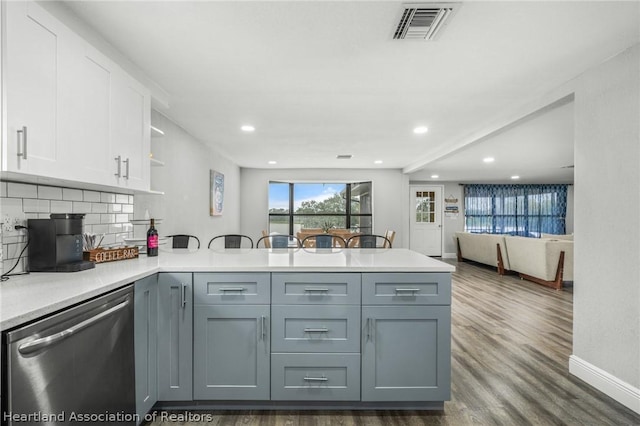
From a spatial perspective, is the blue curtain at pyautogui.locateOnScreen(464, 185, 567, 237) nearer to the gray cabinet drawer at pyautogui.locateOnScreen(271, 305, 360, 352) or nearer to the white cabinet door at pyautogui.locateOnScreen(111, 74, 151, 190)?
the gray cabinet drawer at pyautogui.locateOnScreen(271, 305, 360, 352)

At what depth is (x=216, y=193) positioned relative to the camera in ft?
18.1

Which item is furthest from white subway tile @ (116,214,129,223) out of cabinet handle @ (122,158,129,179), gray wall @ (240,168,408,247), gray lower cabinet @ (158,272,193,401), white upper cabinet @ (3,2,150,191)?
gray wall @ (240,168,408,247)

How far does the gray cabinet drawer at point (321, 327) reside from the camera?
198cm

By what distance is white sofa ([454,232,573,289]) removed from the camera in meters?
5.27

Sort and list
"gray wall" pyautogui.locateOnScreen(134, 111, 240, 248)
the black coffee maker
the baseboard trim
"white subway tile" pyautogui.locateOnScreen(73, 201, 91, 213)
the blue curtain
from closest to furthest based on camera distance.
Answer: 1. the black coffee maker
2. the baseboard trim
3. "white subway tile" pyautogui.locateOnScreen(73, 201, 91, 213)
4. "gray wall" pyautogui.locateOnScreen(134, 111, 240, 248)
5. the blue curtain

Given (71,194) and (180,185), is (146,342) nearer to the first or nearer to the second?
(71,194)

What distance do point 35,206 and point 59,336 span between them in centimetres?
104

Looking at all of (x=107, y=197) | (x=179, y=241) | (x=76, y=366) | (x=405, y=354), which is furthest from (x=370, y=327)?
(x=179, y=241)

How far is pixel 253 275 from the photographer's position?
1.97 meters

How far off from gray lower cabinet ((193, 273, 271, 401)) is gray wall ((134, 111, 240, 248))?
143cm

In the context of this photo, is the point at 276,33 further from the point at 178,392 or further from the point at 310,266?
the point at 178,392

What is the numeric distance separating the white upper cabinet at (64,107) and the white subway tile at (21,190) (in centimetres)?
35

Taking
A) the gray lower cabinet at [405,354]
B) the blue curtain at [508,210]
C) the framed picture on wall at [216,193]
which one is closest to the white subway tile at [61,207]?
the gray lower cabinet at [405,354]

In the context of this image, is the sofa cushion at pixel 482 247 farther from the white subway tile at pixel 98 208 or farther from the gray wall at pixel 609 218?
the white subway tile at pixel 98 208
